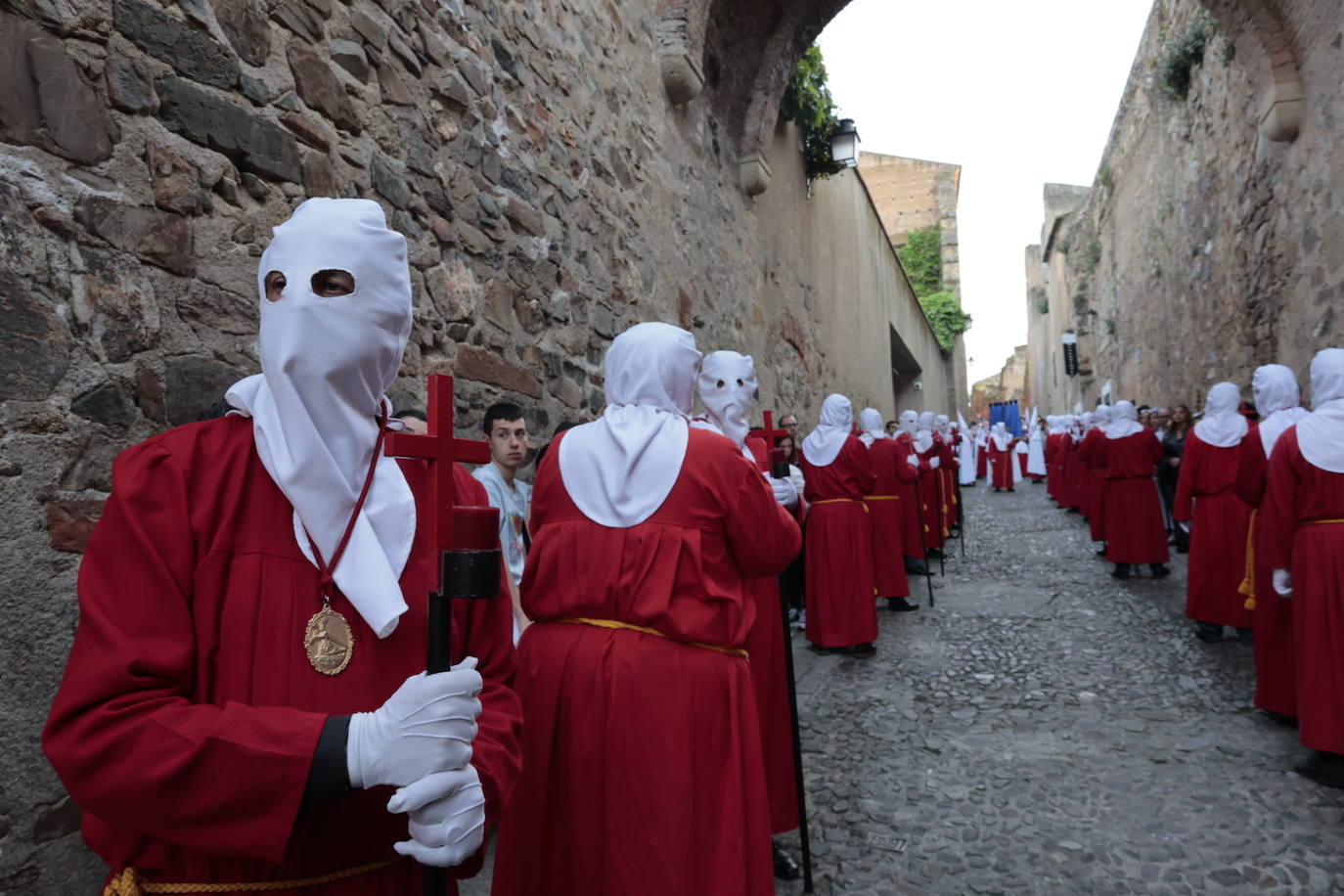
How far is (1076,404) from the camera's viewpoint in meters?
26.6

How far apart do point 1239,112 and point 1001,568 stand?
5996 millimetres

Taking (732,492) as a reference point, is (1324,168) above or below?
above

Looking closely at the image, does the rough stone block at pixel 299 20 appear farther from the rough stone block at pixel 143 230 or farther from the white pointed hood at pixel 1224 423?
the white pointed hood at pixel 1224 423

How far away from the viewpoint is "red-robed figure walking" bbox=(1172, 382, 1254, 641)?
643cm

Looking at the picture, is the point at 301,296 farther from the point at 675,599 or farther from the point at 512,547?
the point at 512,547

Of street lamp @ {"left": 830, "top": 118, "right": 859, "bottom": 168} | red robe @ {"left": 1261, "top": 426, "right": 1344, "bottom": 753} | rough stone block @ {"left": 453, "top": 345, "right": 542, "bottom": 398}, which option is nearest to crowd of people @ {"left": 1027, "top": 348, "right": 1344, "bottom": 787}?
red robe @ {"left": 1261, "top": 426, "right": 1344, "bottom": 753}

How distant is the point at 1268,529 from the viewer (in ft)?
13.8

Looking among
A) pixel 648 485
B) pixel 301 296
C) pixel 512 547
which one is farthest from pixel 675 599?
pixel 512 547

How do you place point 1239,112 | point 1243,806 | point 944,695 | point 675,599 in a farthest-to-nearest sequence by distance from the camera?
point 1239,112
point 944,695
point 1243,806
point 675,599

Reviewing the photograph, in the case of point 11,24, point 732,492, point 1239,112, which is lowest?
point 732,492

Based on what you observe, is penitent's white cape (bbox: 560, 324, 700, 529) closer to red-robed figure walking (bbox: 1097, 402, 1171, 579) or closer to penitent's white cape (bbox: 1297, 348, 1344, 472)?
penitent's white cape (bbox: 1297, 348, 1344, 472)

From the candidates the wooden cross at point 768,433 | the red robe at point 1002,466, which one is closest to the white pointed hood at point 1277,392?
the wooden cross at point 768,433

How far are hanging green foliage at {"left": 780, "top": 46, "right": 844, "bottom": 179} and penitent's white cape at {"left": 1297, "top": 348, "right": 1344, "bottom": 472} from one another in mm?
7977

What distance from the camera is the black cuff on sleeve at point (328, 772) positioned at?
1210mm
